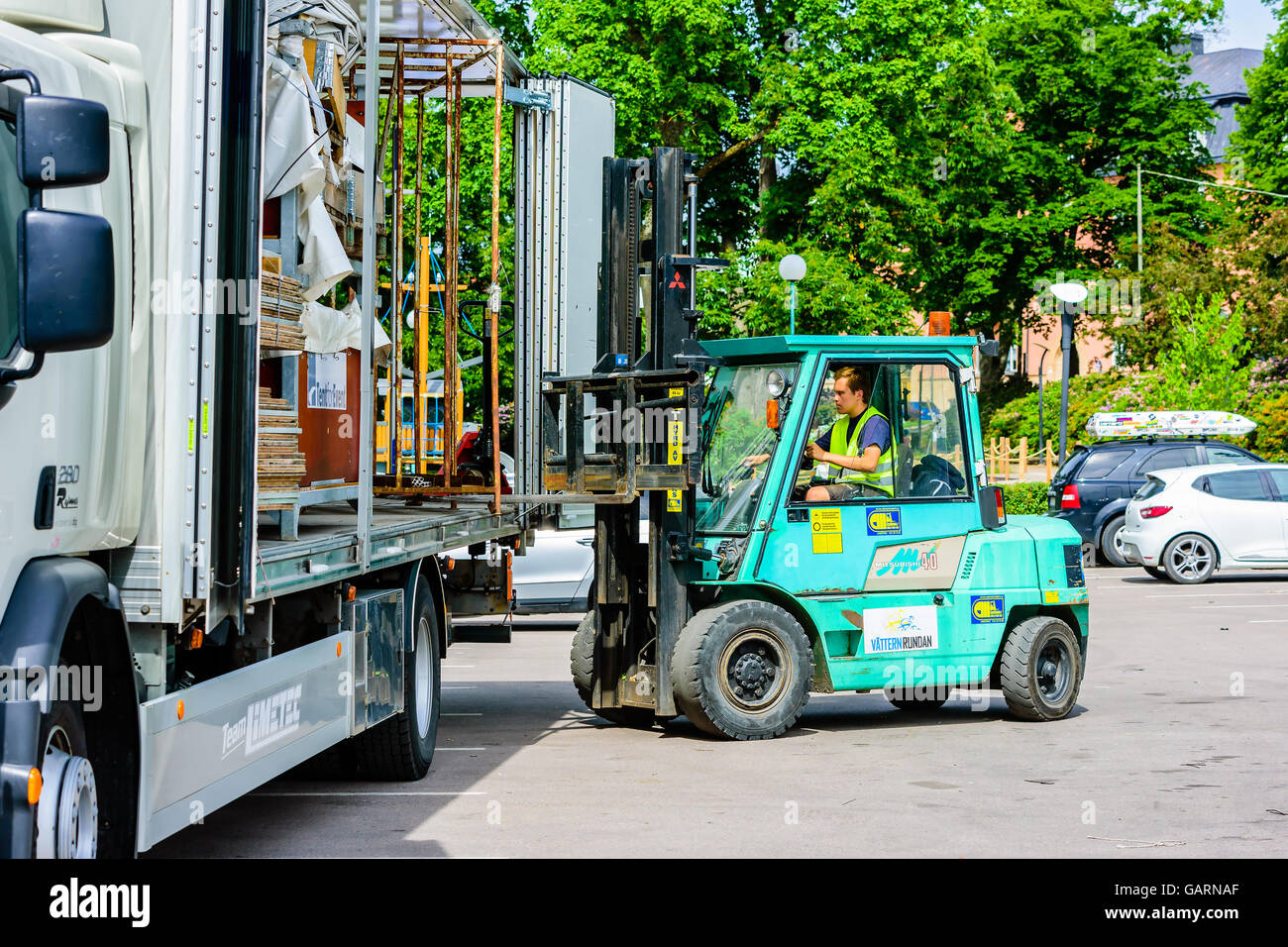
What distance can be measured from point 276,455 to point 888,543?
4865mm

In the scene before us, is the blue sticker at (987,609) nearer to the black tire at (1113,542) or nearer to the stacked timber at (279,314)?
the stacked timber at (279,314)

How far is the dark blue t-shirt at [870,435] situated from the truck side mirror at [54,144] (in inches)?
258

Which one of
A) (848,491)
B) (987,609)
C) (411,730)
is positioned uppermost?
(848,491)

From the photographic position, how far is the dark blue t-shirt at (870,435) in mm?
10109

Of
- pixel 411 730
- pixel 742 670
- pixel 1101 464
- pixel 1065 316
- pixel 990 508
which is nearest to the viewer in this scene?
pixel 411 730

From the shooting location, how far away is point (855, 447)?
10.2 metres

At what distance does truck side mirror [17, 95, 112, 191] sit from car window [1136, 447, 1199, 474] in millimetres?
22214

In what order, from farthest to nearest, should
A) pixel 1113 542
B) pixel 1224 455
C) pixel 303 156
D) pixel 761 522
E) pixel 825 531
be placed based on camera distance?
pixel 1113 542, pixel 1224 455, pixel 825 531, pixel 761 522, pixel 303 156

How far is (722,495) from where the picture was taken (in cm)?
1018

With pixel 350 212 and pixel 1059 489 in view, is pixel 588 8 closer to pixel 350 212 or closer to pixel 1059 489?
pixel 1059 489

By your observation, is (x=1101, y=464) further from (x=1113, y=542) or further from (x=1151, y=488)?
(x=1151, y=488)

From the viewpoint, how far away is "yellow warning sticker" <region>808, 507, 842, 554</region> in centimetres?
991

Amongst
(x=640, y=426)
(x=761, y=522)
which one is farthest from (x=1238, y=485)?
(x=640, y=426)

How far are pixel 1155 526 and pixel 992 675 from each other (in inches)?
463
